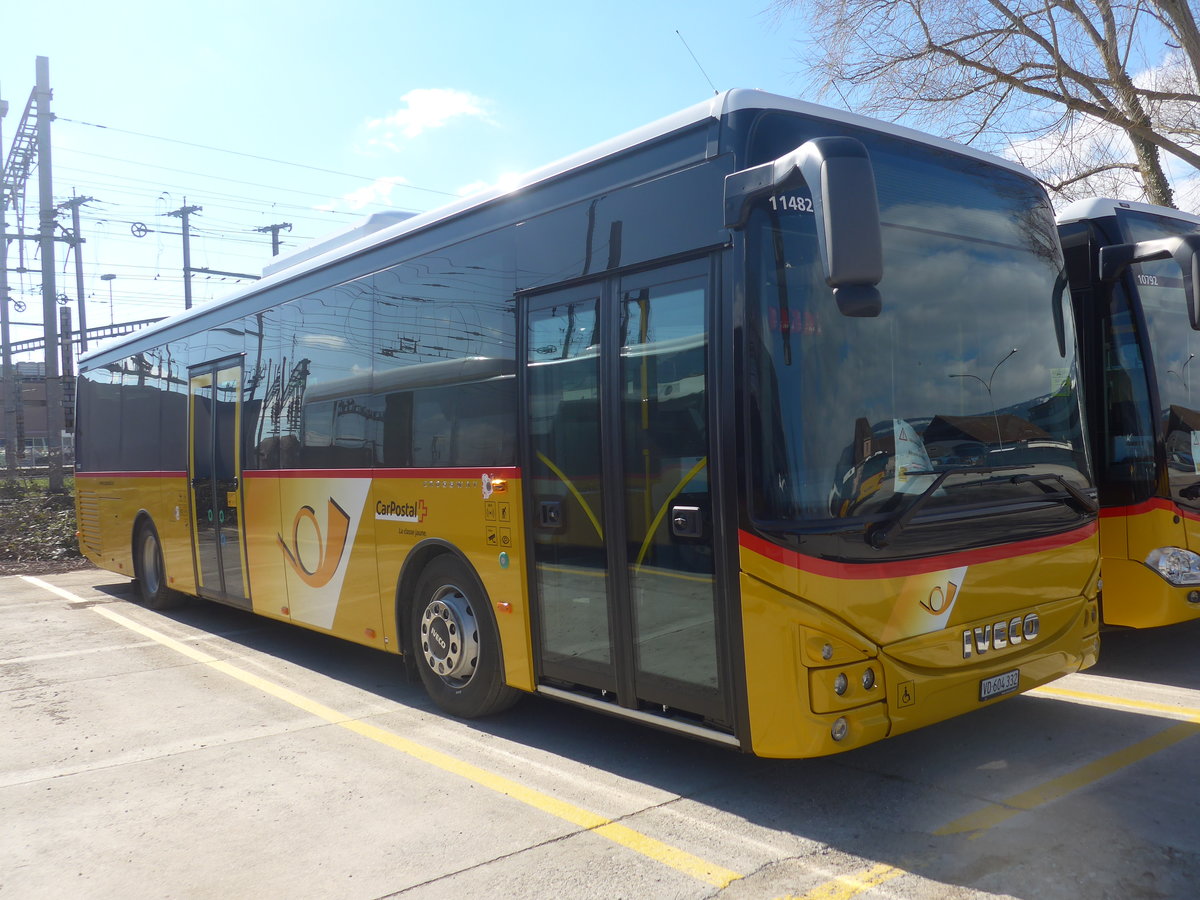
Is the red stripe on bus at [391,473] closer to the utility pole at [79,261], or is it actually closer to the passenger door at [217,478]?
the passenger door at [217,478]

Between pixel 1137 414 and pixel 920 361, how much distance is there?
3.15 metres

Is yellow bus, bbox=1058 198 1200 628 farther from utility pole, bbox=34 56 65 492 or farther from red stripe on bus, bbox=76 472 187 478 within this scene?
utility pole, bbox=34 56 65 492

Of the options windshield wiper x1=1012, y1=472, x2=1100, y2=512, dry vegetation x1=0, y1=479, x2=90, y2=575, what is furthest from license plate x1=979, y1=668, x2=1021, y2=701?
dry vegetation x1=0, y1=479, x2=90, y2=575

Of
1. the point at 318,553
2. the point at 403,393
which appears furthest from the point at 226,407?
the point at 403,393

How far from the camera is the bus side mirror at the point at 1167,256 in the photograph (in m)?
5.77

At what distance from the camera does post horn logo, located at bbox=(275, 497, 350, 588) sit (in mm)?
7328

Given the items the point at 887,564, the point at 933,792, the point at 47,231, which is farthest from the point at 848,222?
the point at 47,231

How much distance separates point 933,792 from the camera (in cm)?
478

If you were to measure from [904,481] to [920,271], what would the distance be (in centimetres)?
101

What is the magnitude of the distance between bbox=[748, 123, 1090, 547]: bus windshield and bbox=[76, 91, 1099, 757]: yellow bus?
13mm

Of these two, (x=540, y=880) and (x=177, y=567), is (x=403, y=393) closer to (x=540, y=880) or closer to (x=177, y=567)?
(x=540, y=880)

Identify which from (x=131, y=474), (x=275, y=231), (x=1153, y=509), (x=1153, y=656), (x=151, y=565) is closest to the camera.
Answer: (x=1153, y=509)

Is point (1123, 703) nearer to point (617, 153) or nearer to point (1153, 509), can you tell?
point (1153, 509)

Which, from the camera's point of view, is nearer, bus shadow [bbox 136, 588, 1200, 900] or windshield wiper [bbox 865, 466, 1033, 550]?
bus shadow [bbox 136, 588, 1200, 900]
